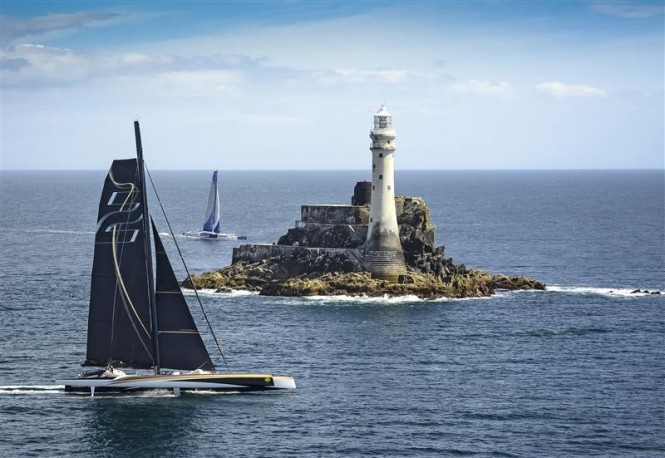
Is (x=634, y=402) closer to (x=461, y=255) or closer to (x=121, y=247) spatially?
(x=121, y=247)

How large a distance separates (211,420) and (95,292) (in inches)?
341

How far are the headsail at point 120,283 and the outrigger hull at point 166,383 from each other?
0.84 metres

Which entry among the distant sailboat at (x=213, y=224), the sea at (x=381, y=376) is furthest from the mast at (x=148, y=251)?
the distant sailboat at (x=213, y=224)

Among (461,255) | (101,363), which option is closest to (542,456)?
(101,363)

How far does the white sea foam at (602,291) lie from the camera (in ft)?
303

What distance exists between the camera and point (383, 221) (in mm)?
91125

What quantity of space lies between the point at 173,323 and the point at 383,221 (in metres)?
38.1

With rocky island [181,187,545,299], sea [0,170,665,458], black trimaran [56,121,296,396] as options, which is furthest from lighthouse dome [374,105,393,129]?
black trimaran [56,121,296,396]

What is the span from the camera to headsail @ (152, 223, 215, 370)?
2179 inches

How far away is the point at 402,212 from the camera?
9712 cm

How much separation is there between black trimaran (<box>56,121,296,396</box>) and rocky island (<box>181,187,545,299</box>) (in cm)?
3409

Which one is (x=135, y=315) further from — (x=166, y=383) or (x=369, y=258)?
(x=369, y=258)

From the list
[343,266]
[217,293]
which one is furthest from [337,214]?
[217,293]

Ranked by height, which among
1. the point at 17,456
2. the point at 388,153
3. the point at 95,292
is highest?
the point at 388,153
